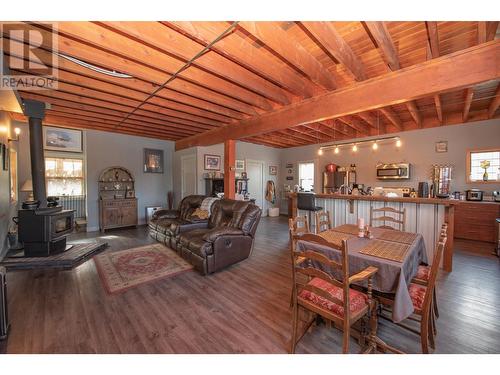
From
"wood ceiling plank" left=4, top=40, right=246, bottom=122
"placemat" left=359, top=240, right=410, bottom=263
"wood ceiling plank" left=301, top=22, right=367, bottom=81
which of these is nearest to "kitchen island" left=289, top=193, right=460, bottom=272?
"placemat" left=359, top=240, right=410, bottom=263

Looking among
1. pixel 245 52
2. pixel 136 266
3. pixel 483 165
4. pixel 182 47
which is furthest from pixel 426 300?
pixel 483 165

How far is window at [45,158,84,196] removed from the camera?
527 cm

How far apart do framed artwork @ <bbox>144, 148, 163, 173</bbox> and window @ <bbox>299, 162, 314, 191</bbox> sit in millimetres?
5298

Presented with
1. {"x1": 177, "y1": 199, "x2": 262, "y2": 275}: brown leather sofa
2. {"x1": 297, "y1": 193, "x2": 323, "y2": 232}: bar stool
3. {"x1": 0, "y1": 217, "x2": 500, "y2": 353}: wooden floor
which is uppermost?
{"x1": 297, "y1": 193, "x2": 323, "y2": 232}: bar stool

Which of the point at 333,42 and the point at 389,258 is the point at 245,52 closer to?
the point at 333,42

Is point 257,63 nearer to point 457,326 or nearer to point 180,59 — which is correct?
point 180,59

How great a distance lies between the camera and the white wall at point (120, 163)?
562 cm

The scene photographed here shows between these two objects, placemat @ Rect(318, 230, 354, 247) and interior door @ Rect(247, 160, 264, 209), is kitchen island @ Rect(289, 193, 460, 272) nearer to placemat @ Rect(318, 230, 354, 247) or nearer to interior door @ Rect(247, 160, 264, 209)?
placemat @ Rect(318, 230, 354, 247)

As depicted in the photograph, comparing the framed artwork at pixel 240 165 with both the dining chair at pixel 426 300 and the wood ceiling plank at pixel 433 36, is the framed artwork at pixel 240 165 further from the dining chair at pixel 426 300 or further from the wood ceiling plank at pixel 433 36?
the dining chair at pixel 426 300

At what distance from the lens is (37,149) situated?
145 inches

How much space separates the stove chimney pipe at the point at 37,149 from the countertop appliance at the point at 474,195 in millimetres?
9023

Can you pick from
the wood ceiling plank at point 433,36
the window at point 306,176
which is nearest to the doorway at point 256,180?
the window at point 306,176

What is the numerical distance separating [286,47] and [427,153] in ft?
18.1
